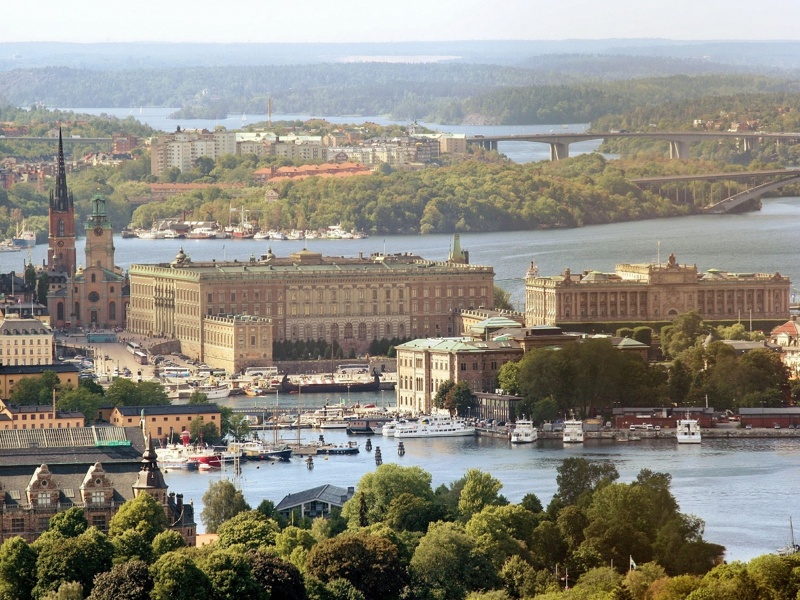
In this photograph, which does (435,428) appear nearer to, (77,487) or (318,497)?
(318,497)

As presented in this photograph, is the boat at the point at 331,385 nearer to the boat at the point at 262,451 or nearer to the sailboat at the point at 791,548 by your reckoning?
the boat at the point at 262,451

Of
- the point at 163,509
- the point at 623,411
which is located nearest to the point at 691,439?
the point at 623,411

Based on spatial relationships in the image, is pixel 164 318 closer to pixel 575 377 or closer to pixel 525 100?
pixel 575 377

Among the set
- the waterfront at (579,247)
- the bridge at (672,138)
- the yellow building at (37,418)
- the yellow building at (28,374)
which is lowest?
the yellow building at (37,418)

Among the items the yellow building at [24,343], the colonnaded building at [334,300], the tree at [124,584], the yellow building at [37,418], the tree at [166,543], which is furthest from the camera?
the colonnaded building at [334,300]

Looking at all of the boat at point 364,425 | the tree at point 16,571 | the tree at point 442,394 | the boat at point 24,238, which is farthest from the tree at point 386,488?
the boat at point 24,238

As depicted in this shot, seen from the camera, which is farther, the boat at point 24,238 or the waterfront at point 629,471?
the boat at point 24,238

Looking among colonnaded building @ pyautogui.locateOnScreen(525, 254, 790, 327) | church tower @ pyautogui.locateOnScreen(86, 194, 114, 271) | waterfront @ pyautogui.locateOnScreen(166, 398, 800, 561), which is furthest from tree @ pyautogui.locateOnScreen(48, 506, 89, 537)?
church tower @ pyautogui.locateOnScreen(86, 194, 114, 271)
